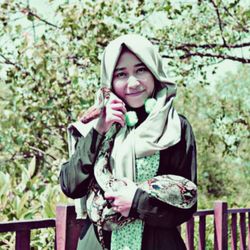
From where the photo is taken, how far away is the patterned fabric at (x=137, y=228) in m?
1.60

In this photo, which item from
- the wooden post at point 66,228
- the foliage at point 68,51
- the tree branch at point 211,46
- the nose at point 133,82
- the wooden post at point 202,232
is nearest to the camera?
the nose at point 133,82

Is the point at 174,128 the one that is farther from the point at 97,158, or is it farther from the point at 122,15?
the point at 122,15

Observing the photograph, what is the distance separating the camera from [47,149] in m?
6.70

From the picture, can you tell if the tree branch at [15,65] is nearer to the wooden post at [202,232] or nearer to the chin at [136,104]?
the wooden post at [202,232]

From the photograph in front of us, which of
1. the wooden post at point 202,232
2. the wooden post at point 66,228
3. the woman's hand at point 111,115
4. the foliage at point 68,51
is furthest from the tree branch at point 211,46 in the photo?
the woman's hand at point 111,115

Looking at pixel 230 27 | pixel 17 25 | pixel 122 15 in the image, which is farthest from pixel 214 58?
pixel 17 25

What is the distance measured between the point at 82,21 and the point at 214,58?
205cm

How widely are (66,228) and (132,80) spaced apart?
0.64 meters

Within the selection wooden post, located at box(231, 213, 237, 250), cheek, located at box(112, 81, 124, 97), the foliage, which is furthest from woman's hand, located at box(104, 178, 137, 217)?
the foliage

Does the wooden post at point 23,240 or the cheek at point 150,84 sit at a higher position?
the cheek at point 150,84

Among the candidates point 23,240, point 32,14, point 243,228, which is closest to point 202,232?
point 243,228

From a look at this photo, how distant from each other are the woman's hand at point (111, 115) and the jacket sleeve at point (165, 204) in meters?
0.16

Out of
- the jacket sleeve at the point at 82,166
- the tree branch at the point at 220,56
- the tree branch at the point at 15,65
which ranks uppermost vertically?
the tree branch at the point at 220,56

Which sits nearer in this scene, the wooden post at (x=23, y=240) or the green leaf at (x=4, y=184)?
the wooden post at (x=23, y=240)
